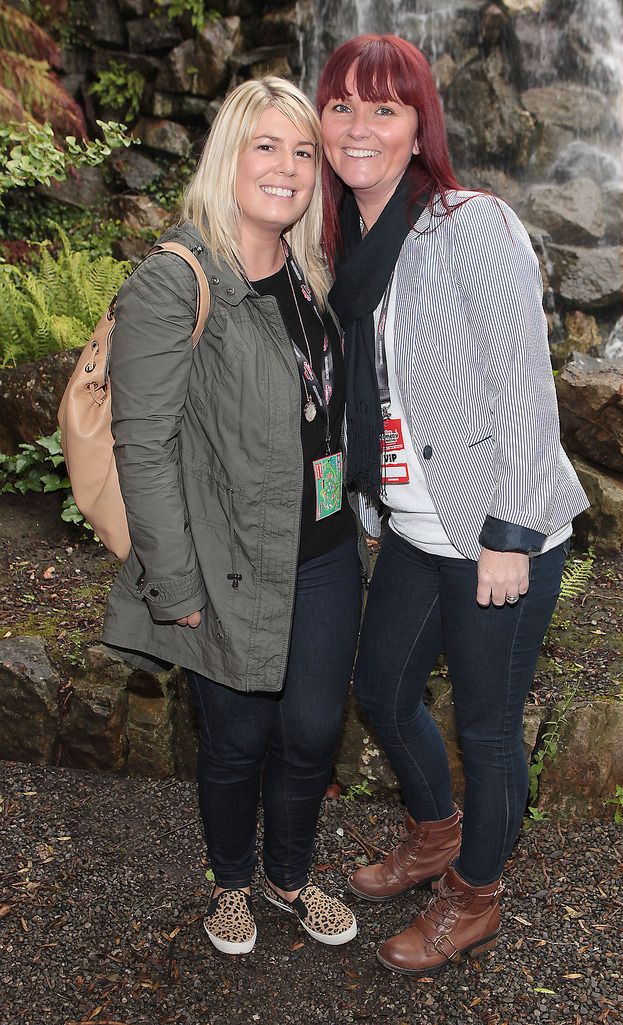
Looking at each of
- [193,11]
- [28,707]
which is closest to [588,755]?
[28,707]

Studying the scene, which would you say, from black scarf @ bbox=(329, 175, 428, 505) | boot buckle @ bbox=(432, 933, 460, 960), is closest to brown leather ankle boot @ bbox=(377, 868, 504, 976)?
boot buckle @ bbox=(432, 933, 460, 960)

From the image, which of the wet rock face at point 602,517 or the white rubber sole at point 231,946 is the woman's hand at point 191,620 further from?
the wet rock face at point 602,517

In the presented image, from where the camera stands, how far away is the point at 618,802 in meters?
3.48

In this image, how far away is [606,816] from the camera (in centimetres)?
349

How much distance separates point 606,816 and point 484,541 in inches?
67.5

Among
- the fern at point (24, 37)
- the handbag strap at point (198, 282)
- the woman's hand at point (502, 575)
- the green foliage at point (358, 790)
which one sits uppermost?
the fern at point (24, 37)

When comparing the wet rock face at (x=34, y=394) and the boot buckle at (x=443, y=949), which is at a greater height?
the wet rock face at (x=34, y=394)

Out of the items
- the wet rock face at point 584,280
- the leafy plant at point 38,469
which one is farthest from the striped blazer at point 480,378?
the wet rock face at point 584,280

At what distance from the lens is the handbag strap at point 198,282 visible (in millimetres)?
2232

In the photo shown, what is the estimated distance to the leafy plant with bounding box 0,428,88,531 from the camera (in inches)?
201

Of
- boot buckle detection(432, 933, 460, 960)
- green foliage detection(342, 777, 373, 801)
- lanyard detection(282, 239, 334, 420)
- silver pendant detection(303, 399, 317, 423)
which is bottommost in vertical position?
green foliage detection(342, 777, 373, 801)

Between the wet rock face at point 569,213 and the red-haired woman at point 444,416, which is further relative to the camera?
the wet rock face at point 569,213

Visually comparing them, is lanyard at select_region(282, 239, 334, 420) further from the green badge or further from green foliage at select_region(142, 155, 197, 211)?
green foliage at select_region(142, 155, 197, 211)

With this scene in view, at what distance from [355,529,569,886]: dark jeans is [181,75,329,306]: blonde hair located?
37.5 inches
